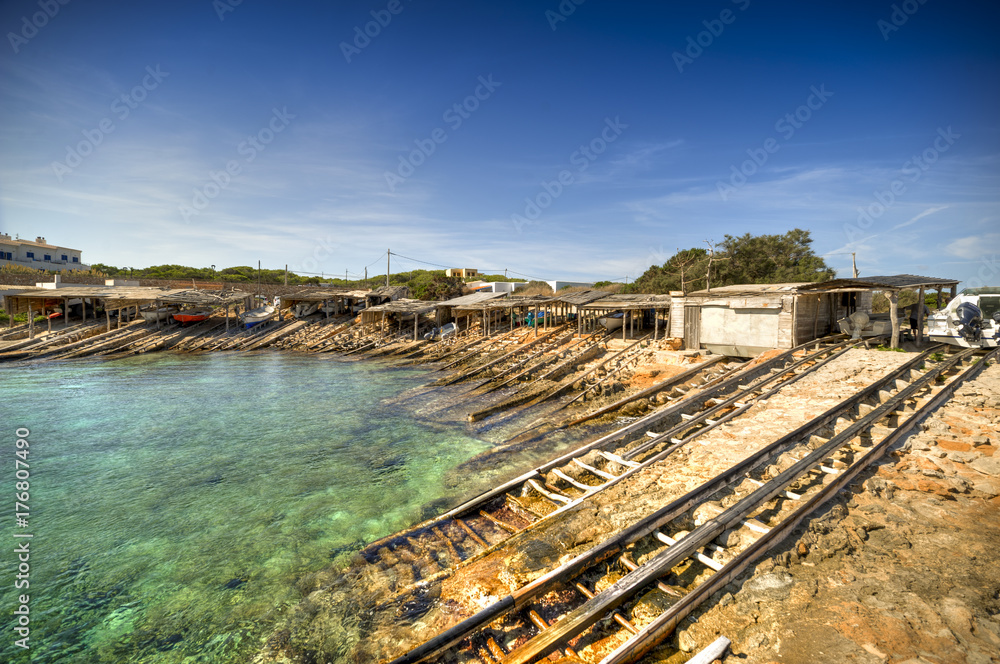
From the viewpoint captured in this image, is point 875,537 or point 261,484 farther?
point 261,484

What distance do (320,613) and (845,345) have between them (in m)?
18.9

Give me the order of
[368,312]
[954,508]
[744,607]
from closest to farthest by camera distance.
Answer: [744,607]
[954,508]
[368,312]

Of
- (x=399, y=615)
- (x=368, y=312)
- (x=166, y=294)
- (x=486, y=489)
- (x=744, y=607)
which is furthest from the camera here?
(x=368, y=312)

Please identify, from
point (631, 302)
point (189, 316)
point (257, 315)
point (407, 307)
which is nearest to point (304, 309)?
point (257, 315)

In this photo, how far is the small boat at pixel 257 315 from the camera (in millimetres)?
37494

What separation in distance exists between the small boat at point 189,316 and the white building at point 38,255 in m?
33.6

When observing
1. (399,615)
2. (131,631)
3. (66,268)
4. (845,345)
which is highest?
(66,268)

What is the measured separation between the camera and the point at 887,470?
21.7ft

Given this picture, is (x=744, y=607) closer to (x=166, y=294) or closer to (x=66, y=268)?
(x=166, y=294)

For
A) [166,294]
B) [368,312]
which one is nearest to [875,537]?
[368,312]

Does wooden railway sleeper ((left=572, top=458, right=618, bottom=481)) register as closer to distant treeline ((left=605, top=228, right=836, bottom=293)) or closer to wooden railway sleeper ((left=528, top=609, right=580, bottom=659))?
wooden railway sleeper ((left=528, top=609, right=580, bottom=659))

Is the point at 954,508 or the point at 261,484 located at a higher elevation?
the point at 954,508

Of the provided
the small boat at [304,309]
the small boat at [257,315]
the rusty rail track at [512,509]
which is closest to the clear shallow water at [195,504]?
the rusty rail track at [512,509]

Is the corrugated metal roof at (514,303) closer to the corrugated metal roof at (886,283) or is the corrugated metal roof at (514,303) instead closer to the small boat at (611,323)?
the small boat at (611,323)
